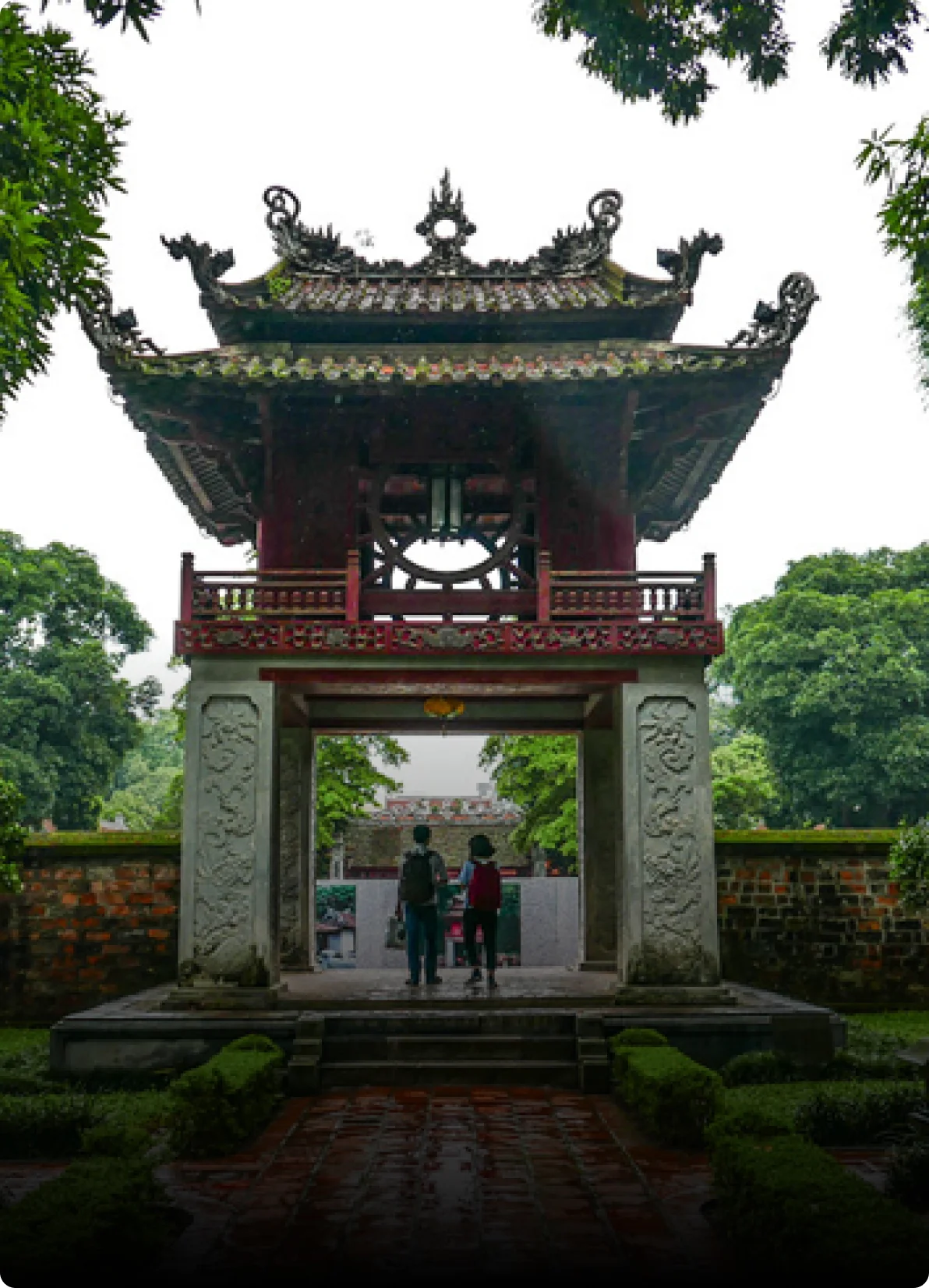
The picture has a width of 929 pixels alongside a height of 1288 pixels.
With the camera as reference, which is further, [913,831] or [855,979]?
[855,979]

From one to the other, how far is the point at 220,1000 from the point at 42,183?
683 centimetres

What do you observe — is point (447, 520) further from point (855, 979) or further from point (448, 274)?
point (855, 979)

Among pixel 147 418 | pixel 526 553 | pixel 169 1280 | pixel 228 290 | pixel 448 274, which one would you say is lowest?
pixel 169 1280

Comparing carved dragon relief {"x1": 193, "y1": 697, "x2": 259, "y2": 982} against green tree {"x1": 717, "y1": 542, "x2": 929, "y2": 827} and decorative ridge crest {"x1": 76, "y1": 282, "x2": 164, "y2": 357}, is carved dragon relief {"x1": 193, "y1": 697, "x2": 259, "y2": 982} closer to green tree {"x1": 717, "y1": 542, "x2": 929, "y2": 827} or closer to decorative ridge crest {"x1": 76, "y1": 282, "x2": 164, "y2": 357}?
decorative ridge crest {"x1": 76, "y1": 282, "x2": 164, "y2": 357}

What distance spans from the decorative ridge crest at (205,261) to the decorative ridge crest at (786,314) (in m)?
5.47

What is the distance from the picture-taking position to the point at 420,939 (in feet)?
39.7

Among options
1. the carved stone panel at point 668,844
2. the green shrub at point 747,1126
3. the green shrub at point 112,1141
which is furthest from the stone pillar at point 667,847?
the green shrub at point 112,1141

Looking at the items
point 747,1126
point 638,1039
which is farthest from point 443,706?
point 747,1126

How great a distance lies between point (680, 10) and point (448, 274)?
768 centimetres

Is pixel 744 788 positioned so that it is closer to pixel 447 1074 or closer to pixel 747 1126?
pixel 447 1074

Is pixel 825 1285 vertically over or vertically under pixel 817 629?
under

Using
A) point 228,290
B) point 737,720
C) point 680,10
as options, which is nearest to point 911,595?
point 737,720

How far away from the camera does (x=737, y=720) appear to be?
3228 centimetres

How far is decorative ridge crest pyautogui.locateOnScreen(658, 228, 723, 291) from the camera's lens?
11.7 meters
